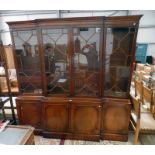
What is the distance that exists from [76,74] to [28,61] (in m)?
0.82

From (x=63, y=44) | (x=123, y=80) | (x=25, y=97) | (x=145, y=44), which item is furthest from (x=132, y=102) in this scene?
(x=145, y=44)

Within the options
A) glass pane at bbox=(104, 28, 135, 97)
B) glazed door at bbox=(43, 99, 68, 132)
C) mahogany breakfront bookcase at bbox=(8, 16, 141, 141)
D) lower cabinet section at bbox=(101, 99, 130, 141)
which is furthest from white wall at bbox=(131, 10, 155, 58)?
glazed door at bbox=(43, 99, 68, 132)

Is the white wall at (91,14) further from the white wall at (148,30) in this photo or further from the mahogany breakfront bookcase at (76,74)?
the mahogany breakfront bookcase at (76,74)

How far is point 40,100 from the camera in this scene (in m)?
2.32

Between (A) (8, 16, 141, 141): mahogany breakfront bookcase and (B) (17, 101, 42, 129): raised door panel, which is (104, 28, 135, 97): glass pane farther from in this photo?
(B) (17, 101, 42, 129): raised door panel

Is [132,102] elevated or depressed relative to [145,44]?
depressed

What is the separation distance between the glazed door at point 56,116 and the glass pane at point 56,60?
0.20m

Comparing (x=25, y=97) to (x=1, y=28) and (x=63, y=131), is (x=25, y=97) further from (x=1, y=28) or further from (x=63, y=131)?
(x=1, y=28)

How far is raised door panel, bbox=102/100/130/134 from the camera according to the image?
217 centimetres

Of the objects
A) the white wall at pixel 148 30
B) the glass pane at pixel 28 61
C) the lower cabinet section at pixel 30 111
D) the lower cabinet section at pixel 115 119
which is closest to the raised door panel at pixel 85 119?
the lower cabinet section at pixel 115 119

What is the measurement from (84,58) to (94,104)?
0.73 metres

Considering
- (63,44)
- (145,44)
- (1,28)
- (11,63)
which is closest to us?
(63,44)

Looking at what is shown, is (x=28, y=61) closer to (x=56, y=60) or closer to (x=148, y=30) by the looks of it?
(x=56, y=60)

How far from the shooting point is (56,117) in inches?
92.2
